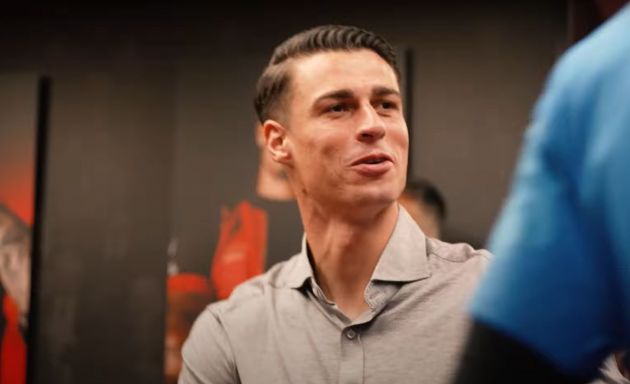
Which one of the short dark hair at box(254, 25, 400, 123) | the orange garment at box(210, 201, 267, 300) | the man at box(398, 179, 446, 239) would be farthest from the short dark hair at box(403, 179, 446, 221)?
the short dark hair at box(254, 25, 400, 123)

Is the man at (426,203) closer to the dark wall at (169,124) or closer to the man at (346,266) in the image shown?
the dark wall at (169,124)

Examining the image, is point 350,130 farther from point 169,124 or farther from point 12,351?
point 12,351

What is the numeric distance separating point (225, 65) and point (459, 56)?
37.7 inches

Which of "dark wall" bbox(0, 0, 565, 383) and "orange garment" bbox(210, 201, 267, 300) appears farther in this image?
"orange garment" bbox(210, 201, 267, 300)

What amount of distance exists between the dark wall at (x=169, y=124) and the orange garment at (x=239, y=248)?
8 cm

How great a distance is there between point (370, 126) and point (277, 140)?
12.8 inches

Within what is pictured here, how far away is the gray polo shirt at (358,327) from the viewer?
156 centimetres

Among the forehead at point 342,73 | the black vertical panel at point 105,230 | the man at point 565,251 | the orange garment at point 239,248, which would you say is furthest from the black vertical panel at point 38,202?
the man at point 565,251

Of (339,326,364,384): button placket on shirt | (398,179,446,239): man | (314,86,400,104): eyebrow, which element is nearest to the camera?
(339,326,364,384): button placket on shirt

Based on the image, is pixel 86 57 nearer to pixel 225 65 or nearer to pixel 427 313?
pixel 225 65

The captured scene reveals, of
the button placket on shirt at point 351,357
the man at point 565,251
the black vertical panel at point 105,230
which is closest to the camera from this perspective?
the man at point 565,251

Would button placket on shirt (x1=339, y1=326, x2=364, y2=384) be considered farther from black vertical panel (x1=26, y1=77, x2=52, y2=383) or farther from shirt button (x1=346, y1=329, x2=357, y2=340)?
black vertical panel (x1=26, y1=77, x2=52, y2=383)

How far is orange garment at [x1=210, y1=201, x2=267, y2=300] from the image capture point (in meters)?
2.92

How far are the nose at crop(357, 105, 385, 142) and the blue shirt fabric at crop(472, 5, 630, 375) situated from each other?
0.98 meters
